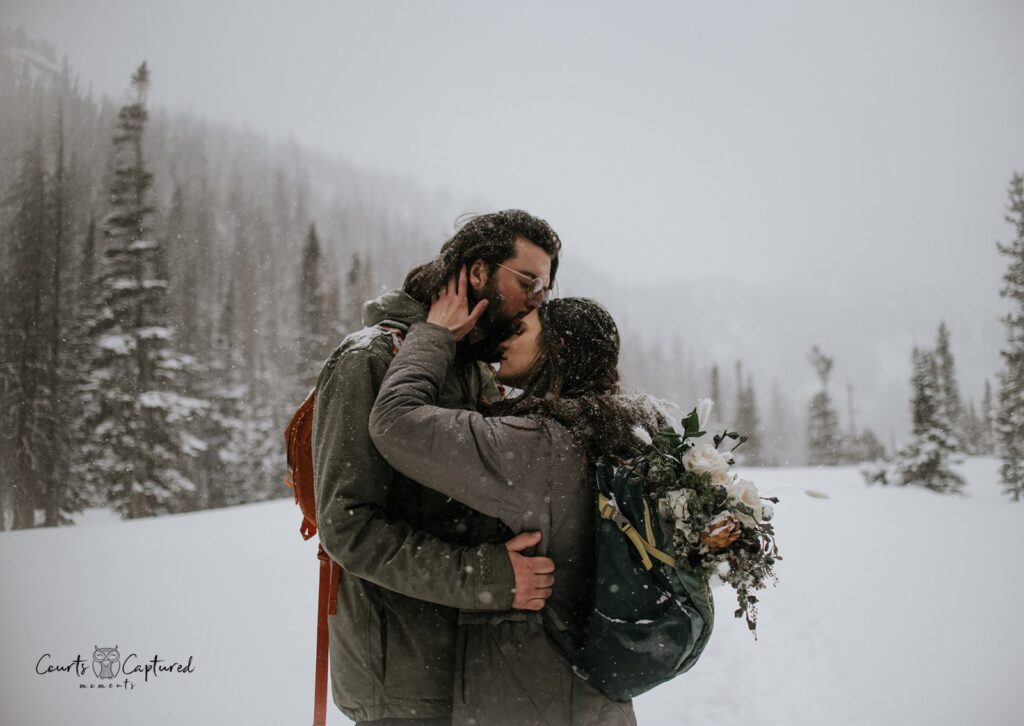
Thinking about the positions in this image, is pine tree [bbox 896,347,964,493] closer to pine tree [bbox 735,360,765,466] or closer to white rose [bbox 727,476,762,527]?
pine tree [bbox 735,360,765,466]

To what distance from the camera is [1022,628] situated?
9.70m

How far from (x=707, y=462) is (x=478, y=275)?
1281 mm

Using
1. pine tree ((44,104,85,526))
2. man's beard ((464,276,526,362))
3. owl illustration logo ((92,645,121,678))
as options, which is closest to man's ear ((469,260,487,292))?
man's beard ((464,276,526,362))

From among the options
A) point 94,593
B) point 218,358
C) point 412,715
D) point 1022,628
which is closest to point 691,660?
point 412,715

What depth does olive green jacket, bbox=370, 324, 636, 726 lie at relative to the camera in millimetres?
1907

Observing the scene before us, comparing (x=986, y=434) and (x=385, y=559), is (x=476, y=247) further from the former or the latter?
(x=986, y=434)

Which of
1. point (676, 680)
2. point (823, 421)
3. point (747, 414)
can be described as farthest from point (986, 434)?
point (676, 680)

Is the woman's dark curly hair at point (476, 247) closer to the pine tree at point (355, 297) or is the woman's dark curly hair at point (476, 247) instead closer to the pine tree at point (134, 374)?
the pine tree at point (134, 374)

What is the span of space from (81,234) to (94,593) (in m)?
32.0

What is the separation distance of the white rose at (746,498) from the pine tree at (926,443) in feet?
95.3

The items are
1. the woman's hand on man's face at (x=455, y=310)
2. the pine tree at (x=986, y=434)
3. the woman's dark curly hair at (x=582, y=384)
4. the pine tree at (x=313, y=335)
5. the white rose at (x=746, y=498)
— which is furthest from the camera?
the pine tree at (x=986, y=434)

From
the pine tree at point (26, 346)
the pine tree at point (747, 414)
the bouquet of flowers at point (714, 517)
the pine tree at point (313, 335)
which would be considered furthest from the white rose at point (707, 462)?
the pine tree at point (747, 414)

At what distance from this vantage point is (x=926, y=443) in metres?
25.5

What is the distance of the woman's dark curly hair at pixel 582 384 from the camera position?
212 centimetres
